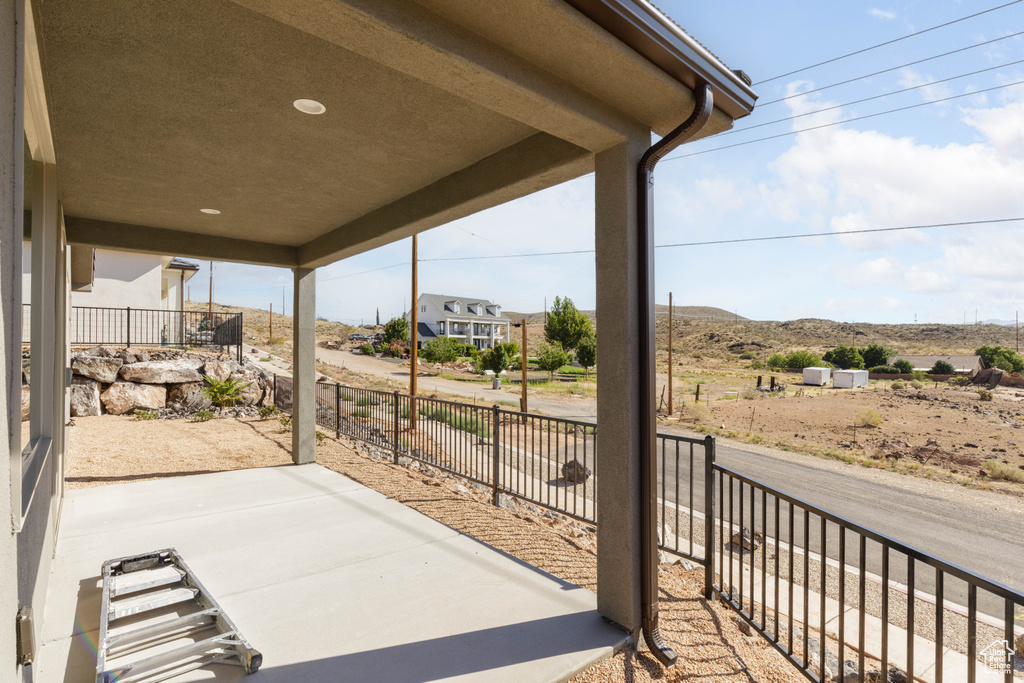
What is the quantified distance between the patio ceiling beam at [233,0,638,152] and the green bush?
39.3 feet

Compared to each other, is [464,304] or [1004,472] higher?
[464,304]

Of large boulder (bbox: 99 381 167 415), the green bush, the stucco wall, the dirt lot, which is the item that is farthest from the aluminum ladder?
the dirt lot

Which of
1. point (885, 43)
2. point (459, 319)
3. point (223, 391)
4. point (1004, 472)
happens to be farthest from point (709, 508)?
point (459, 319)

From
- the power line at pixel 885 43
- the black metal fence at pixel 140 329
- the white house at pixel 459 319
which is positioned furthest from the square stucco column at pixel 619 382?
the white house at pixel 459 319

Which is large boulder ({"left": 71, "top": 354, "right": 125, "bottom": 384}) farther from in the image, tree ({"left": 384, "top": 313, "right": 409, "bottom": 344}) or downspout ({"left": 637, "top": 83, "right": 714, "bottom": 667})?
tree ({"left": 384, "top": 313, "right": 409, "bottom": 344})

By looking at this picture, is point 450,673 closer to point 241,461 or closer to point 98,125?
point 98,125

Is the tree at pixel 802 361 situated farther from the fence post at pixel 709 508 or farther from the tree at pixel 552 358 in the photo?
the fence post at pixel 709 508

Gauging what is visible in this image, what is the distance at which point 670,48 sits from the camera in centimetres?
232

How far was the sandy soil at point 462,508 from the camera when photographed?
262cm

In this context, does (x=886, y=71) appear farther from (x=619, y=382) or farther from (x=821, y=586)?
(x=821, y=586)

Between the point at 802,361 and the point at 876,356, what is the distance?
246 inches

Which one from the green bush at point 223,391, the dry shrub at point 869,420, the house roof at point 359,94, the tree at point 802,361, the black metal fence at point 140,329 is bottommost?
the dry shrub at point 869,420

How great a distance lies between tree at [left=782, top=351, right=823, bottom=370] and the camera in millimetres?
43188

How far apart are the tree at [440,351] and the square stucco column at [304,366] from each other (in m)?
30.3
